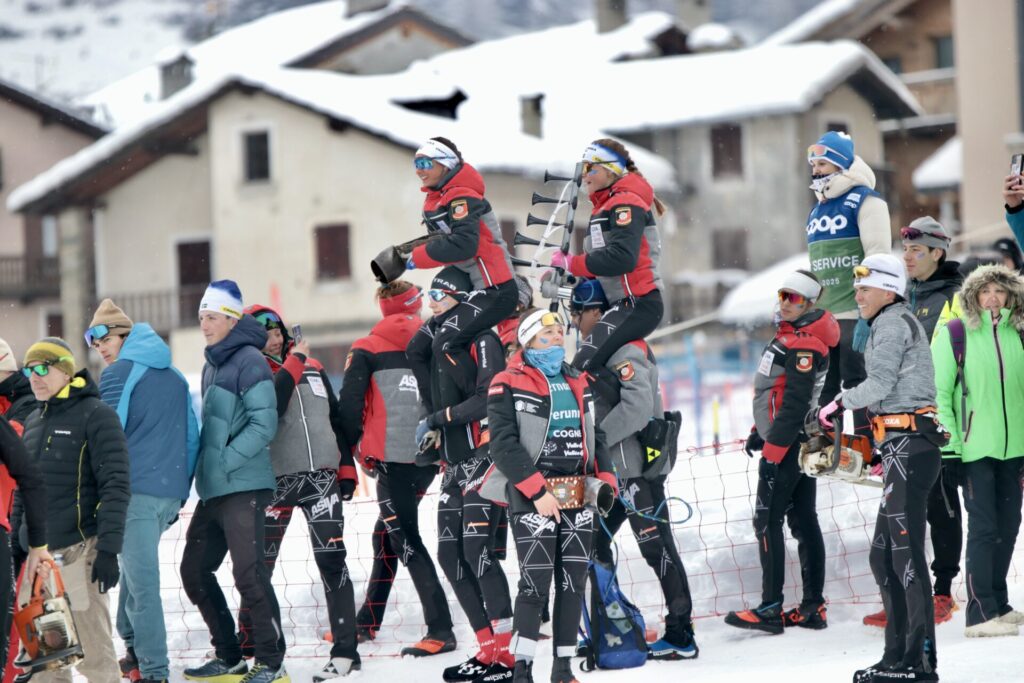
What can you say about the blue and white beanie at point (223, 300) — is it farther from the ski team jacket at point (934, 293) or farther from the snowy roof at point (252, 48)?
the snowy roof at point (252, 48)

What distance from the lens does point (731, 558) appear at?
8492 mm

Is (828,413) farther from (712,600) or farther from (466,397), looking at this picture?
(712,600)

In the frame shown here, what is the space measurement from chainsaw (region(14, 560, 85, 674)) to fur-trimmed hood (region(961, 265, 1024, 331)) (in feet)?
14.5

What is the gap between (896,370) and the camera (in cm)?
620

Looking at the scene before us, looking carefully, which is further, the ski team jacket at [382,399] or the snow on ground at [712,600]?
the ski team jacket at [382,399]

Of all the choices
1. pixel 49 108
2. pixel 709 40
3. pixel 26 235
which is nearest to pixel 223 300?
pixel 26 235

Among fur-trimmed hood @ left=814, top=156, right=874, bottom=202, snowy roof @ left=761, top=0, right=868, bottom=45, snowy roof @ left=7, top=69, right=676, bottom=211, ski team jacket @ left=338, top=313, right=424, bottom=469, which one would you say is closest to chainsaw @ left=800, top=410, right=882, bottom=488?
fur-trimmed hood @ left=814, top=156, right=874, bottom=202

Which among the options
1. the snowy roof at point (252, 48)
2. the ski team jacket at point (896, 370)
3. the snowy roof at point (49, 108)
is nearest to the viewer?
the ski team jacket at point (896, 370)

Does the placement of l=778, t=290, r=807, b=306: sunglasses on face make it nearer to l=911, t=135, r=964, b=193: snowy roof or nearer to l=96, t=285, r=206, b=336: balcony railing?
l=911, t=135, r=964, b=193: snowy roof

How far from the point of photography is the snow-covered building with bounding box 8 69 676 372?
3362 cm

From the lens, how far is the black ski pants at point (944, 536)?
7.40 m

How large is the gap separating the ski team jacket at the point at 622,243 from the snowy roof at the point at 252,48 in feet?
108

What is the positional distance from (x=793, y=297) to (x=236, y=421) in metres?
3.00

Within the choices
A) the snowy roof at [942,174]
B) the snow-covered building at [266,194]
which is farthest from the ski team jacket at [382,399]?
the snowy roof at [942,174]
